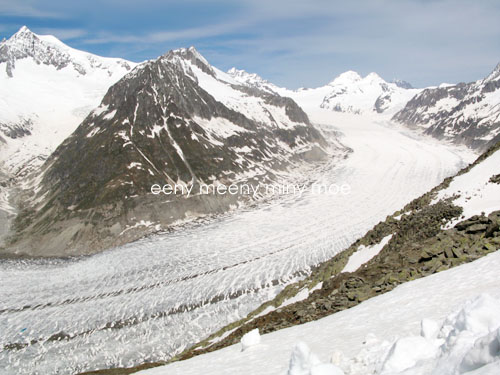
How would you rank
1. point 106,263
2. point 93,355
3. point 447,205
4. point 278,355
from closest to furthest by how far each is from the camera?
point 278,355, point 447,205, point 93,355, point 106,263

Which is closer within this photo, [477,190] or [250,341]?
[250,341]

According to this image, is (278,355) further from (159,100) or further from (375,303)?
(159,100)

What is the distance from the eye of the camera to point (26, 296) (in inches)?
1978

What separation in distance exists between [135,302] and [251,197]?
169 ft

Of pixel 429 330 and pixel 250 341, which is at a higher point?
pixel 429 330

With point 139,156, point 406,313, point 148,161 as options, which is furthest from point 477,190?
point 139,156

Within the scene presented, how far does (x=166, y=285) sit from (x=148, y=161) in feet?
171

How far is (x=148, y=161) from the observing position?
315 ft

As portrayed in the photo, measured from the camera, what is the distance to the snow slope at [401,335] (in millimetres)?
6176

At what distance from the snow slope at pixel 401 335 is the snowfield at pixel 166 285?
348mm

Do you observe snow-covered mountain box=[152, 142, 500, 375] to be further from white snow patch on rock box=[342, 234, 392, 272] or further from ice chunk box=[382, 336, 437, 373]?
white snow patch on rock box=[342, 234, 392, 272]

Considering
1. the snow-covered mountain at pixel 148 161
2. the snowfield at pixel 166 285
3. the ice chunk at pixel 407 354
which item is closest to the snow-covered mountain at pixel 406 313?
the ice chunk at pixel 407 354

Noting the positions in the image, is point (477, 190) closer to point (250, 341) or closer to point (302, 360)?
point (250, 341)

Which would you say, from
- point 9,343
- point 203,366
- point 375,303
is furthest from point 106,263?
point 375,303
